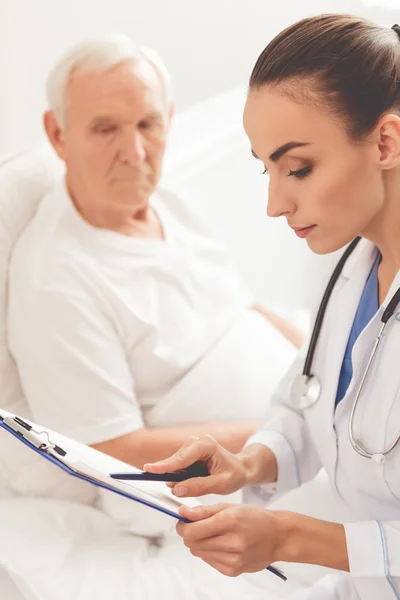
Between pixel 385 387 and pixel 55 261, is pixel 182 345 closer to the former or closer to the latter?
pixel 55 261

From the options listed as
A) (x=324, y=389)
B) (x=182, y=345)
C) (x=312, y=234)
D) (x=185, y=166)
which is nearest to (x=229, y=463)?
(x=324, y=389)

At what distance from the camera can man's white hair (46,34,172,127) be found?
1628mm

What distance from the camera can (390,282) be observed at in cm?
127

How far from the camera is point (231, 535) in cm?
107

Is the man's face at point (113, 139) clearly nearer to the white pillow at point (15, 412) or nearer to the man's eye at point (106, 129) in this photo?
the man's eye at point (106, 129)

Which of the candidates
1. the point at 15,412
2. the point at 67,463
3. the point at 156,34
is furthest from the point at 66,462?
the point at 156,34

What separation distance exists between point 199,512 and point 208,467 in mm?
152

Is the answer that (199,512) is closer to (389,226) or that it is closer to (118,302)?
(389,226)

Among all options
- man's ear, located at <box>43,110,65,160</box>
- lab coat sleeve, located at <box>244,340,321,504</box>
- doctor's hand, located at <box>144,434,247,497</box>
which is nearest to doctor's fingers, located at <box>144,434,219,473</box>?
doctor's hand, located at <box>144,434,247,497</box>

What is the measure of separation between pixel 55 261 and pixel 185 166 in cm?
84

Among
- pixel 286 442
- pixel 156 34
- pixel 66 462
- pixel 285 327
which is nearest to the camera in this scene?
pixel 66 462

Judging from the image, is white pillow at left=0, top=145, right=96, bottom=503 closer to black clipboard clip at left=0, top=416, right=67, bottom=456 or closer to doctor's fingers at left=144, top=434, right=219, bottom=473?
doctor's fingers at left=144, top=434, right=219, bottom=473

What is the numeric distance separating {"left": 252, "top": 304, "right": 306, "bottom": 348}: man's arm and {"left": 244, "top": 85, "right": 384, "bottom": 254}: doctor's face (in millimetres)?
907

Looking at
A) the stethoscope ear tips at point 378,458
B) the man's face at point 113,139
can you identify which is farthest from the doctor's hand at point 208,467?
the man's face at point 113,139
